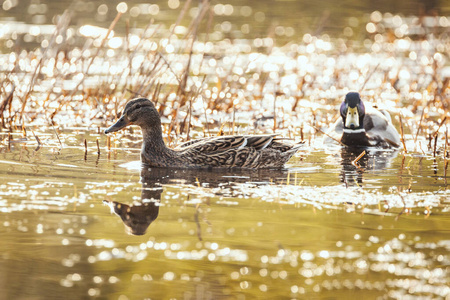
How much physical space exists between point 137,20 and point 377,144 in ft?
47.2

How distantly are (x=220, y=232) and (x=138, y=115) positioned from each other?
359cm

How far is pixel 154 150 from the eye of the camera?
920 centimetres

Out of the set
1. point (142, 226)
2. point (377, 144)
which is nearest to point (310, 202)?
point (142, 226)

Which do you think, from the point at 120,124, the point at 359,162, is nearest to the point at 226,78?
the point at 359,162

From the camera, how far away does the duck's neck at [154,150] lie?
9125 millimetres

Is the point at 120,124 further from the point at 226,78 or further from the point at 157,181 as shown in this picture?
the point at 226,78

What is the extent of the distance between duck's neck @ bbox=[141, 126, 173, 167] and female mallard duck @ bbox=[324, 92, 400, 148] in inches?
112

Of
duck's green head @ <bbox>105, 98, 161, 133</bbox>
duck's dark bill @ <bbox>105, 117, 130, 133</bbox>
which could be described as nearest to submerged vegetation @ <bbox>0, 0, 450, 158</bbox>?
duck's green head @ <bbox>105, 98, 161, 133</bbox>

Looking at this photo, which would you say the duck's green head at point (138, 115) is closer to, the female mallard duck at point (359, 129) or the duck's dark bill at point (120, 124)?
the duck's dark bill at point (120, 124)

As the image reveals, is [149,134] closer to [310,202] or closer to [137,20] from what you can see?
[310,202]

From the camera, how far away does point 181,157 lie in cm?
910

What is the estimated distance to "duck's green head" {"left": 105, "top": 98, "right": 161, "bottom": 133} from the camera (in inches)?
369

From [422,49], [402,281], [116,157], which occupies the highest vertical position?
[422,49]

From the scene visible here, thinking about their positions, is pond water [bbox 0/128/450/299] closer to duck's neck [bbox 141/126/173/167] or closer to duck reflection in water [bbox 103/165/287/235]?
duck reflection in water [bbox 103/165/287/235]
